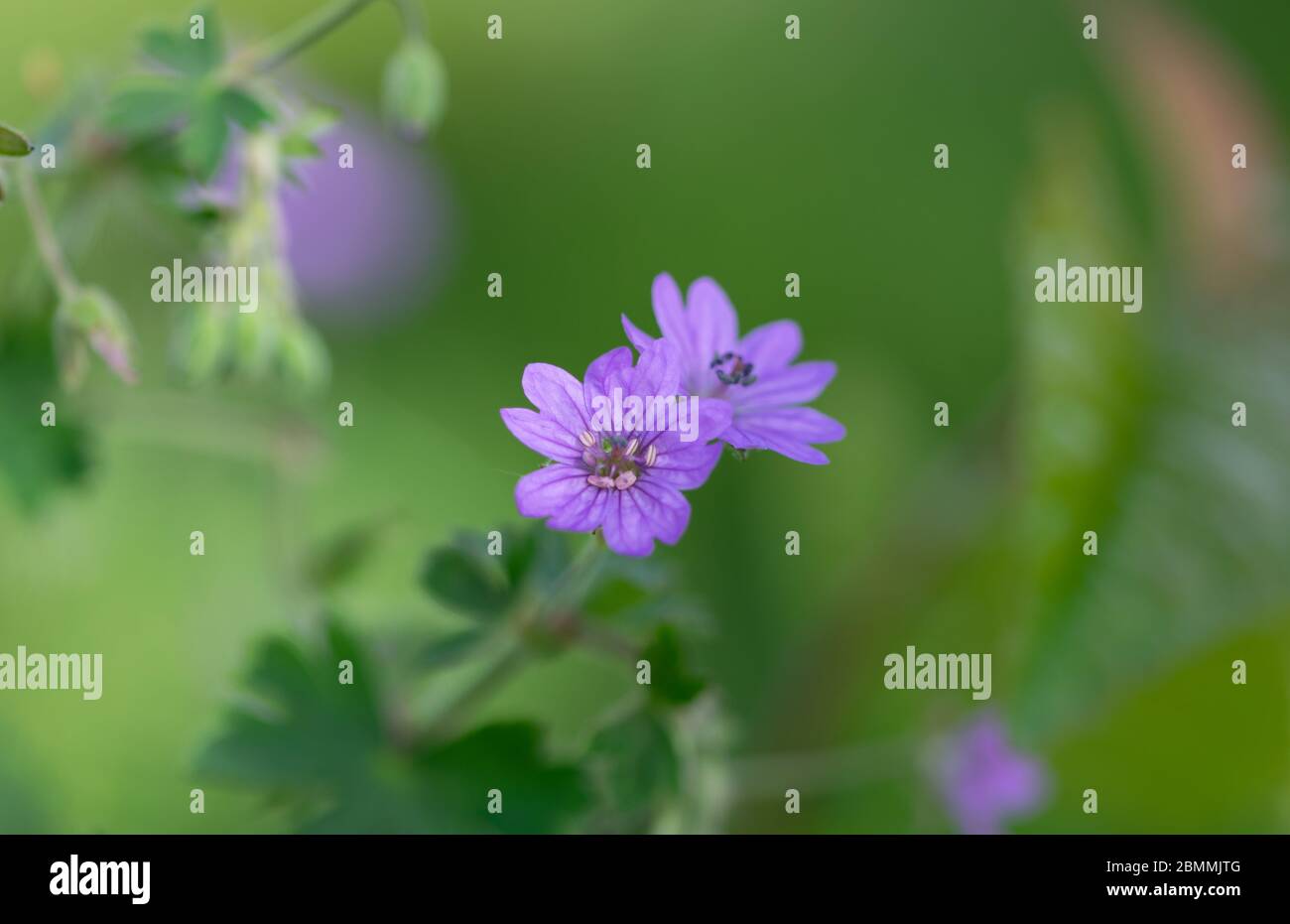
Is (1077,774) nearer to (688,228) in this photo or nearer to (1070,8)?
(688,228)

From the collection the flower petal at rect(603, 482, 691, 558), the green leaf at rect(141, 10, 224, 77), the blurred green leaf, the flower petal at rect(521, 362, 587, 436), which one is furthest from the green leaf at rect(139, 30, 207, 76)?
the blurred green leaf

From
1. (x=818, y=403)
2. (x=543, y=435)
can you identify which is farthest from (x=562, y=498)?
(x=818, y=403)

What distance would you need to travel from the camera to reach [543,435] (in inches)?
40.3

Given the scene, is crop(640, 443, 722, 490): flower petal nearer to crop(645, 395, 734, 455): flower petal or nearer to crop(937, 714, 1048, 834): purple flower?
crop(645, 395, 734, 455): flower petal

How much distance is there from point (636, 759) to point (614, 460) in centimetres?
29

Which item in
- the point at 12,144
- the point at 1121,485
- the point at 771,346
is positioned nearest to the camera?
the point at 12,144

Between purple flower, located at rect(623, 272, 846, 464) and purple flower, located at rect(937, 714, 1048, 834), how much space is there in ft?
2.20

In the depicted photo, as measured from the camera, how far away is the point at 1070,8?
121 inches

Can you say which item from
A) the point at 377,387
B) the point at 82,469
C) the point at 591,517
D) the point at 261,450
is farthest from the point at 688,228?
the point at 591,517

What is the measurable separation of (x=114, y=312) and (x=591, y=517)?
529mm

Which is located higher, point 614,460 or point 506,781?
point 614,460

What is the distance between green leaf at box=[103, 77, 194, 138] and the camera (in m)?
1.17

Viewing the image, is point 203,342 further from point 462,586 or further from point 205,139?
point 462,586

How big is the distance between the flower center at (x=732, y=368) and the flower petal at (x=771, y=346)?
0.8 inches
